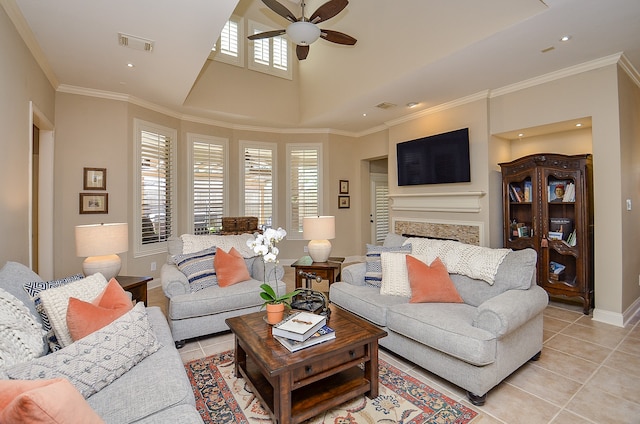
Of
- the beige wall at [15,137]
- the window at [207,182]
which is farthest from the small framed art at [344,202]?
the beige wall at [15,137]

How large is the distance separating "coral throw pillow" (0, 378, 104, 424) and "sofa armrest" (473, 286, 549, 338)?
1.99 meters

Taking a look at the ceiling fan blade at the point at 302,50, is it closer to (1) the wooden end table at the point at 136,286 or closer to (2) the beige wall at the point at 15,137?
(2) the beige wall at the point at 15,137

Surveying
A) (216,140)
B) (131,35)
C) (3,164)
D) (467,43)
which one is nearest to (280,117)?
(216,140)

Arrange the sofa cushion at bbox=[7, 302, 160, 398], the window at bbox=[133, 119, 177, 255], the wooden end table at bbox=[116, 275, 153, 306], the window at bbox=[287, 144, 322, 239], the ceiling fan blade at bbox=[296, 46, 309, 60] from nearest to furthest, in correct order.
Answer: the sofa cushion at bbox=[7, 302, 160, 398] < the wooden end table at bbox=[116, 275, 153, 306] < the ceiling fan blade at bbox=[296, 46, 309, 60] < the window at bbox=[133, 119, 177, 255] < the window at bbox=[287, 144, 322, 239]

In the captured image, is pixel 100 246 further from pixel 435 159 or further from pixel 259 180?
pixel 435 159

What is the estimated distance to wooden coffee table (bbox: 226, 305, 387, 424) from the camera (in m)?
1.62

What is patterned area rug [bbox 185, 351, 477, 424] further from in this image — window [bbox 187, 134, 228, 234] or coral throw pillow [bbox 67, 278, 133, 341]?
window [bbox 187, 134, 228, 234]

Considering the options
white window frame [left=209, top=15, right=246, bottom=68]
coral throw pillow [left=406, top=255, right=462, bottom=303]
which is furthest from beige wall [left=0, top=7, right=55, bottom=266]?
coral throw pillow [left=406, top=255, right=462, bottom=303]

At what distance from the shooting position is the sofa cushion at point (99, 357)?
120cm

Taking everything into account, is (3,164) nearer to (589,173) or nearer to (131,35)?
(131,35)

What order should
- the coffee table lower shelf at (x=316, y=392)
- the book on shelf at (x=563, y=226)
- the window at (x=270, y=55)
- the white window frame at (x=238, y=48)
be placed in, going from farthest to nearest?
the window at (x=270, y=55) → the white window frame at (x=238, y=48) → the book on shelf at (x=563, y=226) → the coffee table lower shelf at (x=316, y=392)

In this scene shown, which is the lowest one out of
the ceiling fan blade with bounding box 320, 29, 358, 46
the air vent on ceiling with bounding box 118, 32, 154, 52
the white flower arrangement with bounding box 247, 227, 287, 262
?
the white flower arrangement with bounding box 247, 227, 287, 262

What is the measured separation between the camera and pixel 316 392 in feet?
6.00

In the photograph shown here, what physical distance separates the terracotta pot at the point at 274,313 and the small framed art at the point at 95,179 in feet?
11.5
